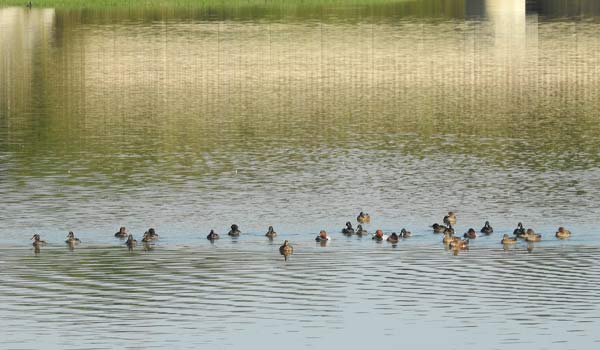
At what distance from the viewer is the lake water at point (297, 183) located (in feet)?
136

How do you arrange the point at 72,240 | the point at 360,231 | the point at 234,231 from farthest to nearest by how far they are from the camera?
the point at 234,231
the point at 360,231
the point at 72,240

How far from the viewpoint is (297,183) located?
64125mm

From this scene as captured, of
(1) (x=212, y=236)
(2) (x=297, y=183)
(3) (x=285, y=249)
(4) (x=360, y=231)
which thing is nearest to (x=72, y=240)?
(1) (x=212, y=236)

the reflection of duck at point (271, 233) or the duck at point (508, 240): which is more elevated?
the reflection of duck at point (271, 233)

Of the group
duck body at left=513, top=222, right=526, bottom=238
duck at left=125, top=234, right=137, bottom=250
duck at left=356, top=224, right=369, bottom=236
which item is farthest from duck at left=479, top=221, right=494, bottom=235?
duck at left=125, top=234, right=137, bottom=250

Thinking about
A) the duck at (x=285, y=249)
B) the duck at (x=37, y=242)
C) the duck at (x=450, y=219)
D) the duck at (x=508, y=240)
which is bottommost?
the duck at (x=285, y=249)

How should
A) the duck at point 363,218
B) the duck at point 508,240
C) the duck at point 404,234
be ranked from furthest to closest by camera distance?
the duck at point 363,218
the duck at point 404,234
the duck at point 508,240

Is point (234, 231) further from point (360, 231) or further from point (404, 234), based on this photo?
point (404, 234)

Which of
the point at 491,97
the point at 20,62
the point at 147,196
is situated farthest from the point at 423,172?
the point at 20,62

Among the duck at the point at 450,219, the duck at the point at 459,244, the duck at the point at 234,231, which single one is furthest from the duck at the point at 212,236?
the duck at the point at 450,219

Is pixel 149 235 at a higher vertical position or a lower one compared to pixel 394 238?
higher

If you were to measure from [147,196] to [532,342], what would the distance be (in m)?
26.5

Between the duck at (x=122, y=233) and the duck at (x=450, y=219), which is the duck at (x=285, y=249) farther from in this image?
the duck at (x=450, y=219)

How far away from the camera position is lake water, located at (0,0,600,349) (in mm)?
41438
